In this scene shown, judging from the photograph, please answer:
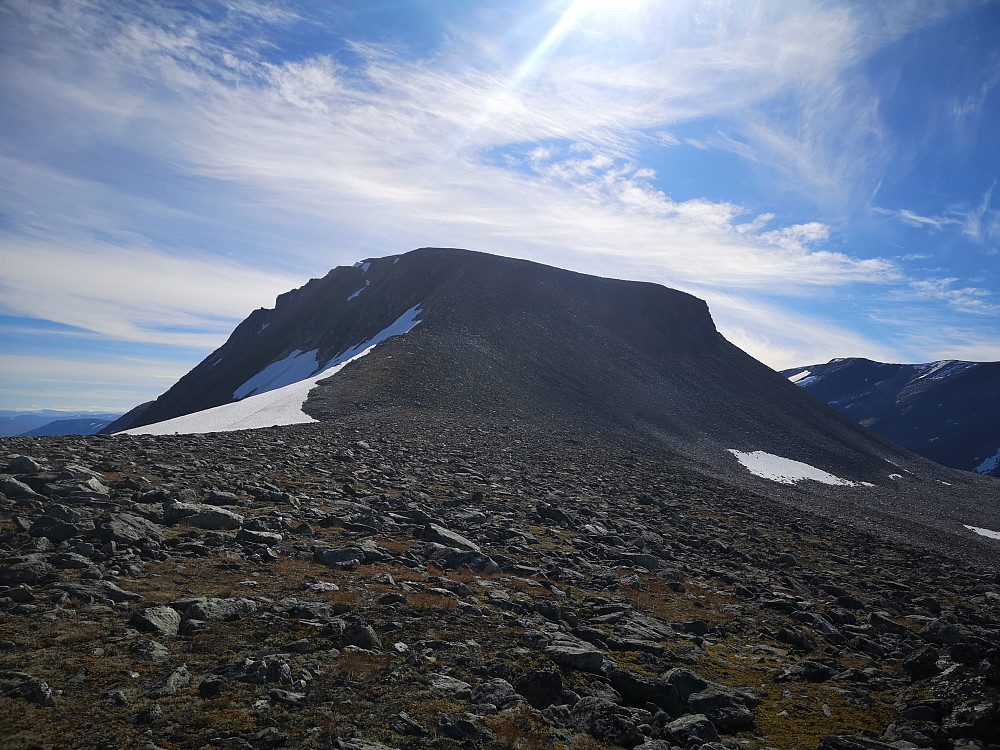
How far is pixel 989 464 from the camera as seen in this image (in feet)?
628

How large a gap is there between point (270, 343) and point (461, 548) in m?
97.6

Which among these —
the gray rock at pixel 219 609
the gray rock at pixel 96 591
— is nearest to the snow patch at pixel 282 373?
the gray rock at pixel 96 591

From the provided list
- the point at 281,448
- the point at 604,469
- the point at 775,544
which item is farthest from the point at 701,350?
the point at 281,448

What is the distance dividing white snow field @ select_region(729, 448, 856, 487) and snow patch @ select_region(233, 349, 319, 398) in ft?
203

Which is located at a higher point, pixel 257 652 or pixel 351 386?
pixel 351 386

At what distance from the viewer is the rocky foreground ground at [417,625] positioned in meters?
8.22

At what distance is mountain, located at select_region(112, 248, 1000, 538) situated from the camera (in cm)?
4966

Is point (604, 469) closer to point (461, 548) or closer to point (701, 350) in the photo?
point (461, 548)

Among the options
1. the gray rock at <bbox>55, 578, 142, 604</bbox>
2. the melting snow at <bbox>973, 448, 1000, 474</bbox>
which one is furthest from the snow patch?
the melting snow at <bbox>973, 448, 1000, 474</bbox>

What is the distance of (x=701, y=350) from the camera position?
99.4 meters

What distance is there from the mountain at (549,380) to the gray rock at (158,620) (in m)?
26.2

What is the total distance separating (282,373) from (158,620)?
3367 inches

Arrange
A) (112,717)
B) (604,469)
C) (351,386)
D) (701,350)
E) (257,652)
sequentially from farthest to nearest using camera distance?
(701,350) < (351,386) < (604,469) < (257,652) < (112,717)

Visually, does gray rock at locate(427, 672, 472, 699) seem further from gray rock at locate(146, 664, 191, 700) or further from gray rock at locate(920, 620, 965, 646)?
gray rock at locate(920, 620, 965, 646)
